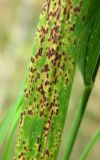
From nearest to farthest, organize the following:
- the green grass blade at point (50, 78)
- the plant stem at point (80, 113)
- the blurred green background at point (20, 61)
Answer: the green grass blade at point (50, 78)
the plant stem at point (80, 113)
the blurred green background at point (20, 61)

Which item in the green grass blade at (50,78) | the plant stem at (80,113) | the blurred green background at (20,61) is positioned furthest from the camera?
the blurred green background at (20,61)

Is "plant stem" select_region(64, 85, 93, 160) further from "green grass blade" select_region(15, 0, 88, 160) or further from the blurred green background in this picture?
the blurred green background

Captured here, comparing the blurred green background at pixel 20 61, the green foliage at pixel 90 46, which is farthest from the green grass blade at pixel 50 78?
the blurred green background at pixel 20 61

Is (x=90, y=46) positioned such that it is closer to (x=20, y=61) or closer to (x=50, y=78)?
(x=50, y=78)

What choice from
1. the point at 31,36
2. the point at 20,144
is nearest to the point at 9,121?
the point at 20,144

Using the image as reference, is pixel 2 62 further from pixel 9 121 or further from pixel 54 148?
pixel 54 148

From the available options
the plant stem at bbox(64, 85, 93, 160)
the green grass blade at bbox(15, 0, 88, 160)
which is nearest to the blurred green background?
the plant stem at bbox(64, 85, 93, 160)

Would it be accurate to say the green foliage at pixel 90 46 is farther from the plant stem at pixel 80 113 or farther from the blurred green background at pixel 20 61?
the blurred green background at pixel 20 61

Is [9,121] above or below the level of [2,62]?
below
